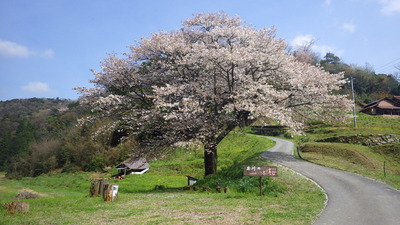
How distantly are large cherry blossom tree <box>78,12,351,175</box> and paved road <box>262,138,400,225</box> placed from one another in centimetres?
337

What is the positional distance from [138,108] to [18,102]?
146868 mm

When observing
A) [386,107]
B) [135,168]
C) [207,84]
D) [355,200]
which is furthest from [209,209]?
[386,107]

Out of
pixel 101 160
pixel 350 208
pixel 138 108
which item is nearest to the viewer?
pixel 350 208

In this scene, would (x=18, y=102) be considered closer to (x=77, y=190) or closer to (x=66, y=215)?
(x=77, y=190)

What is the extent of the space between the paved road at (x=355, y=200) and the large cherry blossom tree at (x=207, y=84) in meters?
3.37

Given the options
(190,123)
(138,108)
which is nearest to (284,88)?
(190,123)

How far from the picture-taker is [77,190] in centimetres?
2759

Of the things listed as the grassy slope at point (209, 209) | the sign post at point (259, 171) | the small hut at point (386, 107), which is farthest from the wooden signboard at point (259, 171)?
the small hut at point (386, 107)

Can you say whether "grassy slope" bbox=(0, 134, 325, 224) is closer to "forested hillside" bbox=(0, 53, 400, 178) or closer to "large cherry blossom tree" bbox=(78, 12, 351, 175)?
"large cherry blossom tree" bbox=(78, 12, 351, 175)

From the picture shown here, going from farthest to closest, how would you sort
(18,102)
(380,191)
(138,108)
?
(18,102) < (138,108) < (380,191)

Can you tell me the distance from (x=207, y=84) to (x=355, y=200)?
32.6 feet

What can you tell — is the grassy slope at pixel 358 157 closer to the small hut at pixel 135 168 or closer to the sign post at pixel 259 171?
the sign post at pixel 259 171

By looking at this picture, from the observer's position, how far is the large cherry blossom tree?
52.1 feet

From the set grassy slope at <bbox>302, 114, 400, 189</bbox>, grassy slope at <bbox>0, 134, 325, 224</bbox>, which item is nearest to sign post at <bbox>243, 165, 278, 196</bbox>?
grassy slope at <bbox>0, 134, 325, 224</bbox>
